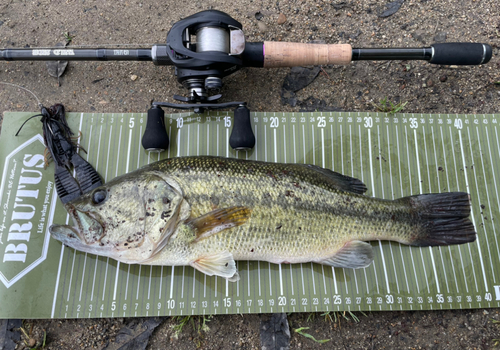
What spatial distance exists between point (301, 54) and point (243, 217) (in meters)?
1.80

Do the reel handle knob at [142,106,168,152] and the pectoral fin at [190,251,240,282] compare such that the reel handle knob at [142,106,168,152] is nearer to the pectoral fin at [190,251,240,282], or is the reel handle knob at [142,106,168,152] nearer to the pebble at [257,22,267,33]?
the pectoral fin at [190,251,240,282]

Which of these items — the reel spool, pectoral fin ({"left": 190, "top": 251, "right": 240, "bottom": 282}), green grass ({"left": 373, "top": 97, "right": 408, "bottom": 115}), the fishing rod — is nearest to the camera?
pectoral fin ({"left": 190, "top": 251, "right": 240, "bottom": 282})

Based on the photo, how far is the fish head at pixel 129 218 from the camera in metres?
2.37

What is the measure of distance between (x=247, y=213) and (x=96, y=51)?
2.32 metres

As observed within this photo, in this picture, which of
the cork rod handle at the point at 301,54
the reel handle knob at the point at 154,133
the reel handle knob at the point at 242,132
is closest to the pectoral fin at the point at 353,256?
the reel handle knob at the point at 242,132

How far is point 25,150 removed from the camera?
124 inches

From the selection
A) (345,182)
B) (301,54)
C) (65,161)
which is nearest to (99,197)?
(65,161)

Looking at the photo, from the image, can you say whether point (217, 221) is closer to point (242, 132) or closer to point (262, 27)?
point (242, 132)

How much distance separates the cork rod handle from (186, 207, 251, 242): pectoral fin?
5.28 ft

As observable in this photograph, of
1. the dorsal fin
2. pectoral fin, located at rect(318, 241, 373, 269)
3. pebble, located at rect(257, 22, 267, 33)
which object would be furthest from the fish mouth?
pebble, located at rect(257, 22, 267, 33)

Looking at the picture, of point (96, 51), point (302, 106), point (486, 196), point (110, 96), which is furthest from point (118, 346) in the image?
point (486, 196)

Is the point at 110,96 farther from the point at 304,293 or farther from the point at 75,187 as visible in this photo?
the point at 304,293

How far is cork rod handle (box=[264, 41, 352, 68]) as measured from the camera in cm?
295

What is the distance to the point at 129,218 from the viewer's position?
2.38 metres
